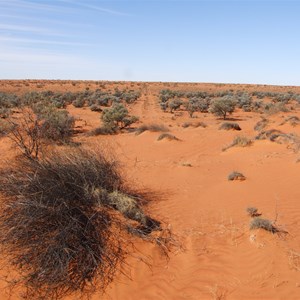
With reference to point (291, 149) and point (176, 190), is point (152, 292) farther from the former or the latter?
point (291, 149)

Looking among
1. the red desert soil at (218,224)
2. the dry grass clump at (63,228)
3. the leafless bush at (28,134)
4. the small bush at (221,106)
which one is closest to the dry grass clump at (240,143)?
the red desert soil at (218,224)

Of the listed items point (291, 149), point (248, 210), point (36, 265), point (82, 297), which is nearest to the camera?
point (82, 297)

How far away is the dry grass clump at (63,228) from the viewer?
527cm

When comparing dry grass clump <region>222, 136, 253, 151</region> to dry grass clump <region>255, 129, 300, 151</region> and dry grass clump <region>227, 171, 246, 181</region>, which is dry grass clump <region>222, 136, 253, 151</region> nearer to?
dry grass clump <region>255, 129, 300, 151</region>

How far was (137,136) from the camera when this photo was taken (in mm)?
19188

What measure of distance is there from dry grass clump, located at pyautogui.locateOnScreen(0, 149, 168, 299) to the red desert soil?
39 centimetres

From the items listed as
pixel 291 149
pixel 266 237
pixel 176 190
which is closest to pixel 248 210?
pixel 266 237

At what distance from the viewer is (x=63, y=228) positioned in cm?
573

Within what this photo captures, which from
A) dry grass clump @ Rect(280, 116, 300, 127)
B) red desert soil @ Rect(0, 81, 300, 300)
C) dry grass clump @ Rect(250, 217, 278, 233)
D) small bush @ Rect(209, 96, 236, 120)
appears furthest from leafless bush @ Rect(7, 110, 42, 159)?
small bush @ Rect(209, 96, 236, 120)

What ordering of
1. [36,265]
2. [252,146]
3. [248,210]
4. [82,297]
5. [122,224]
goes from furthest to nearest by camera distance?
[252,146], [248,210], [122,224], [36,265], [82,297]

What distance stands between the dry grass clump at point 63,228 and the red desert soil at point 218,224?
0.39 meters

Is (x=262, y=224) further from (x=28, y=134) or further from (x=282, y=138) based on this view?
(x=282, y=138)

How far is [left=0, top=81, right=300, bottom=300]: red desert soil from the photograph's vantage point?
5.35 metres

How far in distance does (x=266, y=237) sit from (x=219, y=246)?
885mm
